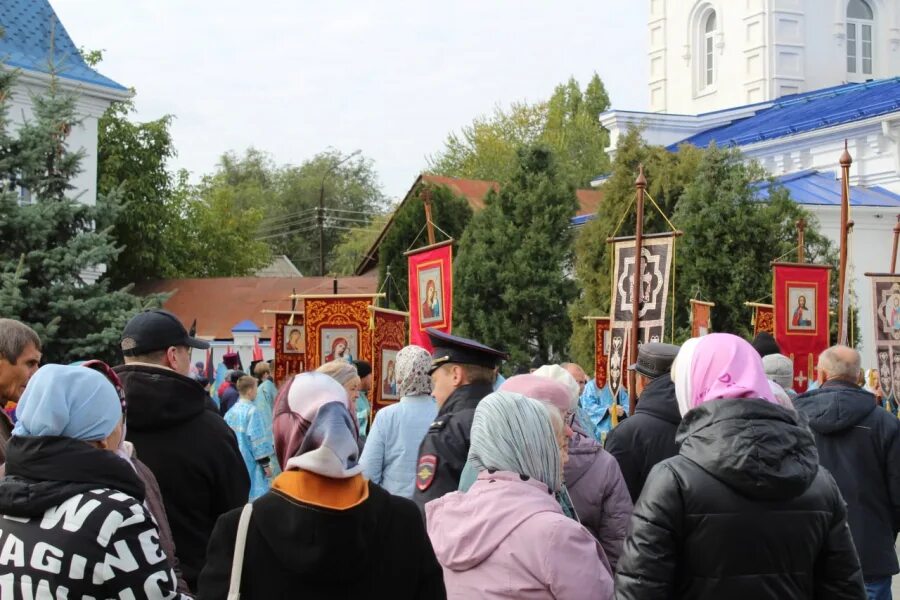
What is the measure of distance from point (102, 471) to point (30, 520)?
8.2 inches

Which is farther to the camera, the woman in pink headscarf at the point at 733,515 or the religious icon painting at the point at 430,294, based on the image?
the religious icon painting at the point at 430,294

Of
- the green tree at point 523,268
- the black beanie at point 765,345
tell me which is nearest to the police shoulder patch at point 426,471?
the black beanie at point 765,345

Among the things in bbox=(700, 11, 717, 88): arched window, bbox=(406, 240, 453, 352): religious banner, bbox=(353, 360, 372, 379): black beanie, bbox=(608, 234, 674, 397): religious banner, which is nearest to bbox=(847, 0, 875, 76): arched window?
bbox=(700, 11, 717, 88): arched window

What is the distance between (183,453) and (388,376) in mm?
8517

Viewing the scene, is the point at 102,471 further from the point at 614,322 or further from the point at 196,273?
the point at 196,273

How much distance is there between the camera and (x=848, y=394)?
21.5 ft

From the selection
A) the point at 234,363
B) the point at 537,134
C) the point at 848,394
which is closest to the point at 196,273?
the point at 537,134

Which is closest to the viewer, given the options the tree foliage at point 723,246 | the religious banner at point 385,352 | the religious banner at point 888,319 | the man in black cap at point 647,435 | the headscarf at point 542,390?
the headscarf at point 542,390

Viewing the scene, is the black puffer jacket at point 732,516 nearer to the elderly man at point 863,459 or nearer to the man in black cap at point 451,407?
the man in black cap at point 451,407

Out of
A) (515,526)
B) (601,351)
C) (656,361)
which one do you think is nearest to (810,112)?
(601,351)

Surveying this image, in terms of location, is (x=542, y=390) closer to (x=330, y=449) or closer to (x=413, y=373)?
(x=330, y=449)

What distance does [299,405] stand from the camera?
12.6 feet

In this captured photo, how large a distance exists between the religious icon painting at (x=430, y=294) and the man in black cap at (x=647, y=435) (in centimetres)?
736

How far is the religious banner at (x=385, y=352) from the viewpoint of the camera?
41.8 feet
